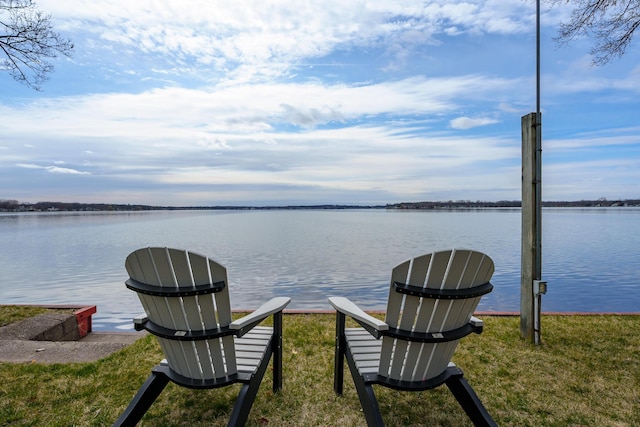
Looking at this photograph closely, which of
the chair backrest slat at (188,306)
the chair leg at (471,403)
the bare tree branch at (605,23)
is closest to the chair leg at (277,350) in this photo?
the chair backrest slat at (188,306)

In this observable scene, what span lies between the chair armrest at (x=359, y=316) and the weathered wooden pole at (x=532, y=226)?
87.0 inches

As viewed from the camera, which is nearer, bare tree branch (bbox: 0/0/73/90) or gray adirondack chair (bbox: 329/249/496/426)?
Result: gray adirondack chair (bbox: 329/249/496/426)

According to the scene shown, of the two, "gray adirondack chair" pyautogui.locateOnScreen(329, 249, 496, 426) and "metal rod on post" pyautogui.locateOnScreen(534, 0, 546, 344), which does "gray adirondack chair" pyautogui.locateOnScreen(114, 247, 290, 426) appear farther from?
"metal rod on post" pyautogui.locateOnScreen(534, 0, 546, 344)

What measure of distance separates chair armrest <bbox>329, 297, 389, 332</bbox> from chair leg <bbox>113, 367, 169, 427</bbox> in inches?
44.9

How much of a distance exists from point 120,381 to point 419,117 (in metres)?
22.8

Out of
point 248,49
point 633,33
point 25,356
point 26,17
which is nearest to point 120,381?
point 25,356

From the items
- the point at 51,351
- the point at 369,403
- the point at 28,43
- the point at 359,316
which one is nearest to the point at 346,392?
the point at 369,403

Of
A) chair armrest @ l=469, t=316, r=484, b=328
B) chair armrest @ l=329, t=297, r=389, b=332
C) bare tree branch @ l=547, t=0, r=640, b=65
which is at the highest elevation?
bare tree branch @ l=547, t=0, r=640, b=65

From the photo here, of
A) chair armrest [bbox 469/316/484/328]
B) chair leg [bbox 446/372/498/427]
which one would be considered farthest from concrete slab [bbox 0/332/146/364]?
chair armrest [bbox 469/316/484/328]

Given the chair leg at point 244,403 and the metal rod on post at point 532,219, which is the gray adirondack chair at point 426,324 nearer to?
the chair leg at point 244,403

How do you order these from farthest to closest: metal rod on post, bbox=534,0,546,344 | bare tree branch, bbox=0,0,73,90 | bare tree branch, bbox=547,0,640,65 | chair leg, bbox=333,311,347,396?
1. bare tree branch, bbox=0,0,73,90
2. bare tree branch, bbox=547,0,640,65
3. metal rod on post, bbox=534,0,546,344
4. chair leg, bbox=333,311,347,396

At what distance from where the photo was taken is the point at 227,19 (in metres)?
8.34

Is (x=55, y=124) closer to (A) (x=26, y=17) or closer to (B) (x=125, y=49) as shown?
(B) (x=125, y=49)

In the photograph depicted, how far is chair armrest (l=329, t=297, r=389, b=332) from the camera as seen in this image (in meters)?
2.01
